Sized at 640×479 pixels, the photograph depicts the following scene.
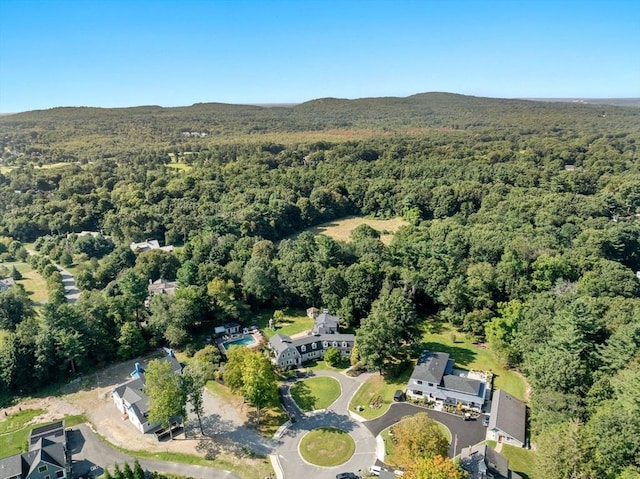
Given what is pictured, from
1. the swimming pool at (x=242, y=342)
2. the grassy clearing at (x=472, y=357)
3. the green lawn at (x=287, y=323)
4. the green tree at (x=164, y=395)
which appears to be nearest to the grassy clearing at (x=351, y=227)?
the green lawn at (x=287, y=323)

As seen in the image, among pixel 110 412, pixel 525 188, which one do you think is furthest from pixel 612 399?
pixel 525 188

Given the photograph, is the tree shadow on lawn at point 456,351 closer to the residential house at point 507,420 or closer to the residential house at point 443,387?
the residential house at point 443,387

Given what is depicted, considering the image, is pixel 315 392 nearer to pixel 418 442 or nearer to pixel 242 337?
pixel 242 337

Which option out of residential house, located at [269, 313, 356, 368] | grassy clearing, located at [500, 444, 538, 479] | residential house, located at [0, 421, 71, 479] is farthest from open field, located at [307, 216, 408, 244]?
residential house, located at [0, 421, 71, 479]

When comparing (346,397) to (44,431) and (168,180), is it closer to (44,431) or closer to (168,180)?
(44,431)

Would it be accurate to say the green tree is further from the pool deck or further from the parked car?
the parked car
